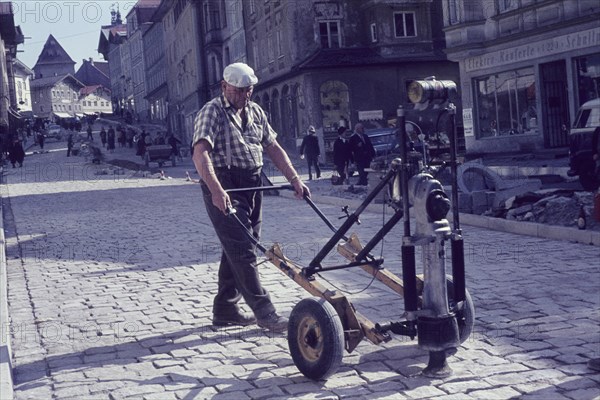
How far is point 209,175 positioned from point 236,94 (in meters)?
0.68

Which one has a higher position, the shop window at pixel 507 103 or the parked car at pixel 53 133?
the parked car at pixel 53 133

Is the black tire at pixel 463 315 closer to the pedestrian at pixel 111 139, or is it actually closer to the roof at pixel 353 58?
the roof at pixel 353 58

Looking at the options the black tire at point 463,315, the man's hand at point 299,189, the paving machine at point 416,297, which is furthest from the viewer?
the man's hand at point 299,189

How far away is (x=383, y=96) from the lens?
137 feet

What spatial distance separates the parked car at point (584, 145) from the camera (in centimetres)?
1570

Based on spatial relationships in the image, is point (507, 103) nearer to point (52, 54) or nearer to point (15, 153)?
point (15, 153)

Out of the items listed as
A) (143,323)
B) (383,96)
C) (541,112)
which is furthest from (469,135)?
(143,323)

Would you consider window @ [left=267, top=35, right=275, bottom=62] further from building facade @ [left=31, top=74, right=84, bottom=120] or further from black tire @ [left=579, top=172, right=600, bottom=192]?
building facade @ [left=31, top=74, right=84, bottom=120]

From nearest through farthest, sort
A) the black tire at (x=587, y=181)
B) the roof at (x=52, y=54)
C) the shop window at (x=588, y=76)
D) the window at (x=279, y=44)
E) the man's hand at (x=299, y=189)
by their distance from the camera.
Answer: the man's hand at (x=299, y=189)
the black tire at (x=587, y=181)
the shop window at (x=588, y=76)
the window at (x=279, y=44)
the roof at (x=52, y=54)

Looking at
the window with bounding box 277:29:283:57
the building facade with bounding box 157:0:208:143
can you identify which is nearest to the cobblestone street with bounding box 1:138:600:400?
the window with bounding box 277:29:283:57

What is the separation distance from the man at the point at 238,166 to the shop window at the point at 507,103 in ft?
72.7

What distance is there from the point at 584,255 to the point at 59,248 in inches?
282

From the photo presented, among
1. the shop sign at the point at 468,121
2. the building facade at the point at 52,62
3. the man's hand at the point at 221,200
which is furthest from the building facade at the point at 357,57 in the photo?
the building facade at the point at 52,62

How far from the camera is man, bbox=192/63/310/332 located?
6.12m
